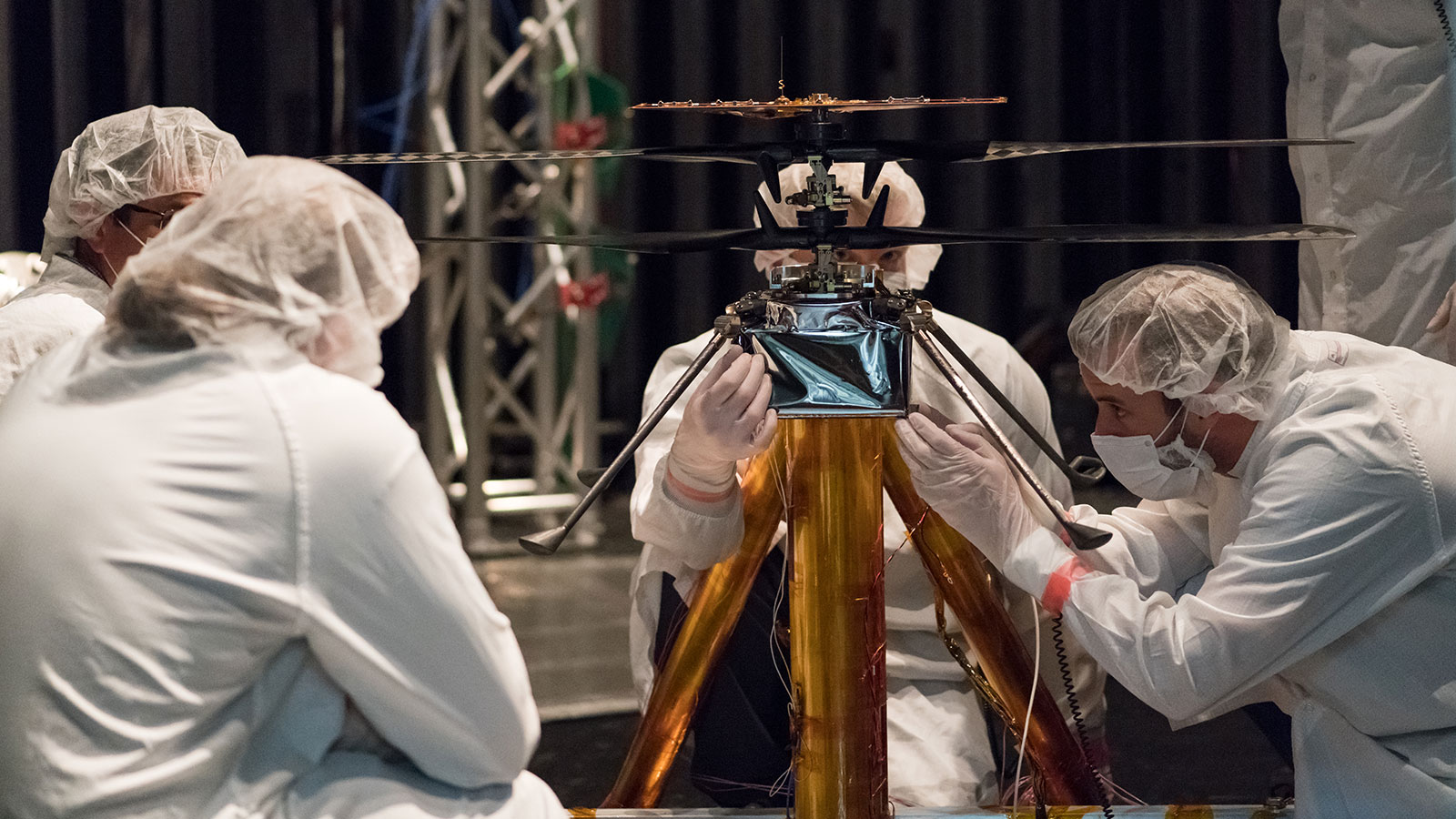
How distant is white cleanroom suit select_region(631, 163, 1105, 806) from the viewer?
71.5 inches

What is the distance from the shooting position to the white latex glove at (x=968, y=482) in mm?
1649

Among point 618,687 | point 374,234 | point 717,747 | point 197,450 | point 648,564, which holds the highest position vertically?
point 374,234

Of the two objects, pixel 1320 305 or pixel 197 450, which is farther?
pixel 1320 305

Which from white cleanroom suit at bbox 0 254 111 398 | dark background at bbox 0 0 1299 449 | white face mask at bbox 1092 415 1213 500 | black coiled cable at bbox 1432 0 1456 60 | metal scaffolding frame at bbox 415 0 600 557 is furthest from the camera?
metal scaffolding frame at bbox 415 0 600 557

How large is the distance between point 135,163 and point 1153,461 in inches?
Result: 51.8

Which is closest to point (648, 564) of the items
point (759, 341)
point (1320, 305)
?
point (759, 341)

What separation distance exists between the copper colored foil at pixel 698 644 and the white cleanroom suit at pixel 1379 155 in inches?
56.5

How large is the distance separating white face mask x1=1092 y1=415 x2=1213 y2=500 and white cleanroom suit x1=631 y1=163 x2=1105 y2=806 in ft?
0.99

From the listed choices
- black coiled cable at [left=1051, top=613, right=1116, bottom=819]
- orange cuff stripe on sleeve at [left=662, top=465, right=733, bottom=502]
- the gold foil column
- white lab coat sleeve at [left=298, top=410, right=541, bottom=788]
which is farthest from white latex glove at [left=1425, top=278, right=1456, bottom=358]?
white lab coat sleeve at [left=298, top=410, right=541, bottom=788]

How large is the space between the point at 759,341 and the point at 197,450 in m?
0.63

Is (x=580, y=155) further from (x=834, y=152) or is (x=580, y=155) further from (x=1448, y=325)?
(x=1448, y=325)

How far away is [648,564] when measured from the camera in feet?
6.81

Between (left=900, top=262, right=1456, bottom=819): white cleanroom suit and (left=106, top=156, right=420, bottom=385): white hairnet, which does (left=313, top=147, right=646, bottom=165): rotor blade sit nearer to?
(left=106, top=156, right=420, bottom=385): white hairnet

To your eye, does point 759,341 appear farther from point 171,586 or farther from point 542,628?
point 542,628
